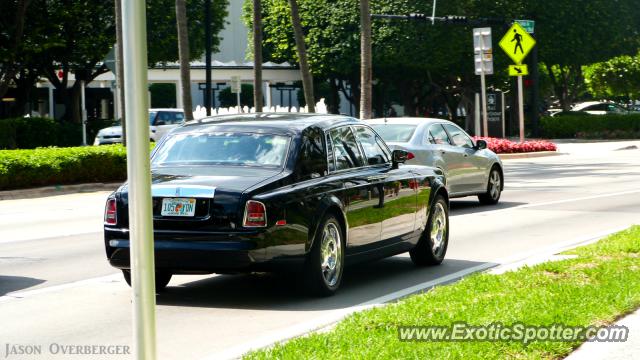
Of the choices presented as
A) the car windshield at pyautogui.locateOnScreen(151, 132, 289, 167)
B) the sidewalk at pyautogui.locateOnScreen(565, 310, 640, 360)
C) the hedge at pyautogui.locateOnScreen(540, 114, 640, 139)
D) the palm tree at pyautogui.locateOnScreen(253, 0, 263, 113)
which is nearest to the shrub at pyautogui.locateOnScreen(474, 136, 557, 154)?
the palm tree at pyautogui.locateOnScreen(253, 0, 263, 113)

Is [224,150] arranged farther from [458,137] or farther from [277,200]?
[458,137]

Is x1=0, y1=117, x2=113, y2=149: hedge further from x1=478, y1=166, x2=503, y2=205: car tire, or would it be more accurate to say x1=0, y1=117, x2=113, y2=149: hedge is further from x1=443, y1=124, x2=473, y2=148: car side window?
x1=443, y1=124, x2=473, y2=148: car side window

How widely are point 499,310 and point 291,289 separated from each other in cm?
298

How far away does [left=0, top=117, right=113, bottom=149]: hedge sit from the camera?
38.7 m

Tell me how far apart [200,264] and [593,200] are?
45.8 ft

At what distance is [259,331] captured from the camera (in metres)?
8.98

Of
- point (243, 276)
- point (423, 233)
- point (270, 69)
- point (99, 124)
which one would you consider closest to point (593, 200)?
point (423, 233)

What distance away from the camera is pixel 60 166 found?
27.5 meters

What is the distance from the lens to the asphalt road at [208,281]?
895 centimetres

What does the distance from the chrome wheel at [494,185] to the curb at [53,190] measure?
408 inches

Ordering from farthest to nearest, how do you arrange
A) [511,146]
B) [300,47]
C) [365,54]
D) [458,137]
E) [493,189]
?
[511,146]
[300,47]
[365,54]
[493,189]
[458,137]

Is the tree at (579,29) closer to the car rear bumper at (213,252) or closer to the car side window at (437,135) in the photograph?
the car side window at (437,135)

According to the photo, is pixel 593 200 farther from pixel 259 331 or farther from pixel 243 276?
pixel 259 331

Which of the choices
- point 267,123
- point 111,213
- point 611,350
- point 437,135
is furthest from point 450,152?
point 611,350
